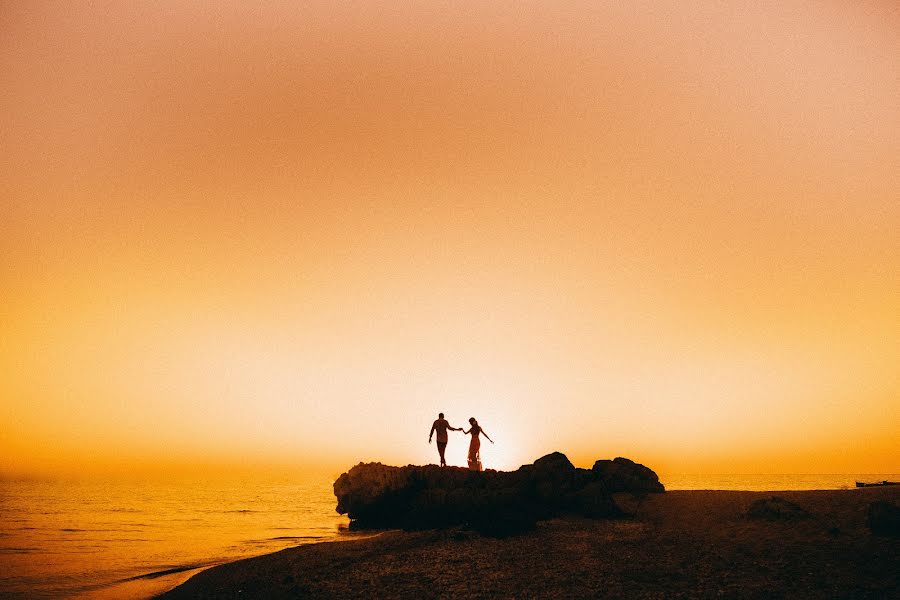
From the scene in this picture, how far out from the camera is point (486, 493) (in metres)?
18.7

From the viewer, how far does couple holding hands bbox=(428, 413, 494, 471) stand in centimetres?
2417

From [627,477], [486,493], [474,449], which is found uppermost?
[474,449]

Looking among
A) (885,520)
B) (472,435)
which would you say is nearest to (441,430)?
(472,435)

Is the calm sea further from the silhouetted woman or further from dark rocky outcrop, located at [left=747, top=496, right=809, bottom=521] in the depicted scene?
dark rocky outcrop, located at [left=747, top=496, right=809, bottom=521]

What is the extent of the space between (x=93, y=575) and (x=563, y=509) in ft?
50.1

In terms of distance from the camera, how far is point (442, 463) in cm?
2444

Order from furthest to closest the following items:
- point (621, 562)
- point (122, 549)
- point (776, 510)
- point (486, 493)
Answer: point (122, 549) < point (486, 493) < point (776, 510) < point (621, 562)

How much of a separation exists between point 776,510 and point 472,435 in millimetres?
13024

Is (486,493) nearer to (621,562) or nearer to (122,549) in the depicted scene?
(621,562)

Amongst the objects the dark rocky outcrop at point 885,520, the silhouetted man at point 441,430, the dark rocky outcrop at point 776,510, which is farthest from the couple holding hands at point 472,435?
the dark rocky outcrop at point 885,520

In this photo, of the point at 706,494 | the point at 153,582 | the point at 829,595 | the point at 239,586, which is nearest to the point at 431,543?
the point at 239,586

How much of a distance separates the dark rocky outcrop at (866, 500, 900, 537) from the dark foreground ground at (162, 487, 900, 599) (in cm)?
24

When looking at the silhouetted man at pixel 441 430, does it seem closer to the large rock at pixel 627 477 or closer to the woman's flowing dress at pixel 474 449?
the woman's flowing dress at pixel 474 449

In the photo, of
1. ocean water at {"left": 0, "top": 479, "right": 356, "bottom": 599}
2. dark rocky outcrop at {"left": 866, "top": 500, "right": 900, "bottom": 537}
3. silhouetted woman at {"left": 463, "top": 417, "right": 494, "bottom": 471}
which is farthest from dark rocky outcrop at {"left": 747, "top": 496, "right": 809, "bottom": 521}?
ocean water at {"left": 0, "top": 479, "right": 356, "bottom": 599}
